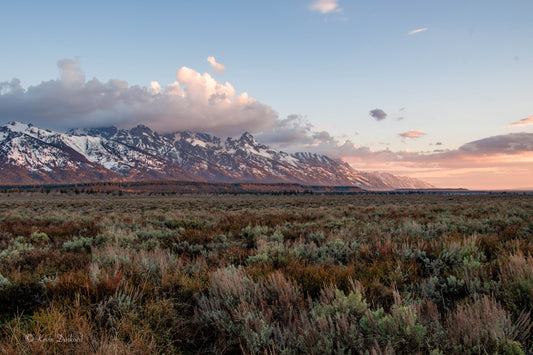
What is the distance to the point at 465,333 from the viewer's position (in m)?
2.27

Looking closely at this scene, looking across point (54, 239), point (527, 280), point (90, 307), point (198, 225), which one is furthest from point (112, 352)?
point (198, 225)

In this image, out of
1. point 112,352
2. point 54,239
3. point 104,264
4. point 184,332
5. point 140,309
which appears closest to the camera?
point 112,352

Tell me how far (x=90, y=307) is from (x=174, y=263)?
188cm

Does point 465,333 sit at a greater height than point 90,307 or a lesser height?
greater

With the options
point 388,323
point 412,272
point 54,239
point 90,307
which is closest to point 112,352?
point 90,307

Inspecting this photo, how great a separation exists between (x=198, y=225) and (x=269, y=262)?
697 centimetres

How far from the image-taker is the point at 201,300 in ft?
11.0

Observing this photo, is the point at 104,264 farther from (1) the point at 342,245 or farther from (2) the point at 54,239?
(2) the point at 54,239

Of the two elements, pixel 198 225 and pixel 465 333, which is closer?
pixel 465 333

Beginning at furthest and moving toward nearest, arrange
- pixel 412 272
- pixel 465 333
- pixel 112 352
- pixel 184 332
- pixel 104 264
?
pixel 104 264
pixel 412 272
pixel 184 332
pixel 465 333
pixel 112 352

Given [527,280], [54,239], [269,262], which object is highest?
[527,280]

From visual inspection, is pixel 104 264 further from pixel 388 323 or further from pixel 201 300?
pixel 388 323

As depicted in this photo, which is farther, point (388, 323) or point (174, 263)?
point (174, 263)

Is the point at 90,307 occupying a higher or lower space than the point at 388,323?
lower
